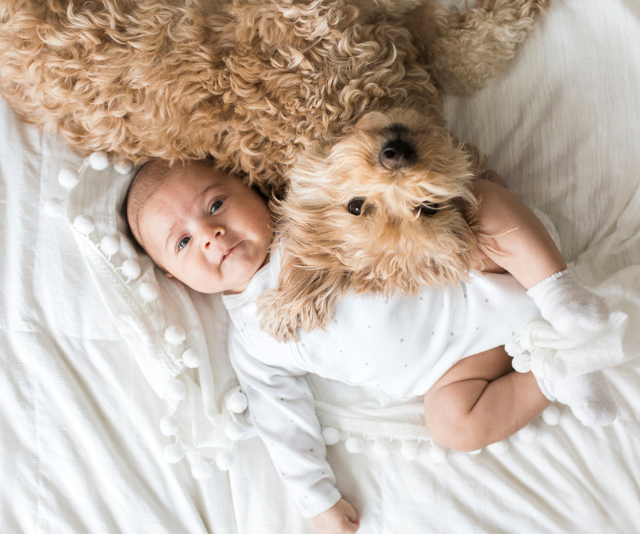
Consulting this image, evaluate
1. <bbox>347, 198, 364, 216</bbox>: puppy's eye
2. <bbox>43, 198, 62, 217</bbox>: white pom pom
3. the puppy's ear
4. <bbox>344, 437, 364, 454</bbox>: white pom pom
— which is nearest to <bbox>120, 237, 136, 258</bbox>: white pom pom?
<bbox>43, 198, 62, 217</bbox>: white pom pom

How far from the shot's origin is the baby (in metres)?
1.11

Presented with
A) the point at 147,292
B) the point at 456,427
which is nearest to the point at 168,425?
the point at 147,292

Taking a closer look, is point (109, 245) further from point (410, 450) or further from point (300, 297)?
point (410, 450)

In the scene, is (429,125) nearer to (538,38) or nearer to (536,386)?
(538,38)

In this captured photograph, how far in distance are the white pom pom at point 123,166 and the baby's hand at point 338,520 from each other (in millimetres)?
933

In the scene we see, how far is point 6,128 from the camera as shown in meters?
1.20

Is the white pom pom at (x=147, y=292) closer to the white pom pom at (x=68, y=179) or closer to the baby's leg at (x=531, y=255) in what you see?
the white pom pom at (x=68, y=179)

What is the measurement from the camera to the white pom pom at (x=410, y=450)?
4.16 ft

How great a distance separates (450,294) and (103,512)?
0.96 meters

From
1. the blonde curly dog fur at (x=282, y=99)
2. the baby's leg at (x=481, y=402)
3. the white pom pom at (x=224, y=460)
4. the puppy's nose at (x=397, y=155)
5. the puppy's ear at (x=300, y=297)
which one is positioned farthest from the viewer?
the white pom pom at (x=224, y=460)

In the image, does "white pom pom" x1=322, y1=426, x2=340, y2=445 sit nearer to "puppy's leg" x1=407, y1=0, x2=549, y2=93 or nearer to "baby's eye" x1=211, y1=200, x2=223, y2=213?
"baby's eye" x1=211, y1=200, x2=223, y2=213

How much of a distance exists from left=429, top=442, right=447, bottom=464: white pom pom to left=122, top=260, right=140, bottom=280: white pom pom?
0.84 meters

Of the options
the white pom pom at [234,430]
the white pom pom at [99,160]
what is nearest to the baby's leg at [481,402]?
the white pom pom at [234,430]

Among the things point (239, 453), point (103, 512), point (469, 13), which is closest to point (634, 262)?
point (469, 13)
